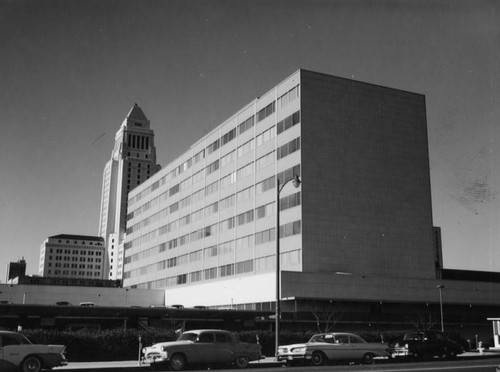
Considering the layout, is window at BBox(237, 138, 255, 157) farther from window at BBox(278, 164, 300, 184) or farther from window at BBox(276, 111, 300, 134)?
window at BBox(278, 164, 300, 184)

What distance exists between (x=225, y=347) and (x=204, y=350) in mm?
1001

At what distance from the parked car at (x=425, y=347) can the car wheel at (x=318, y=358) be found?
18.6 feet

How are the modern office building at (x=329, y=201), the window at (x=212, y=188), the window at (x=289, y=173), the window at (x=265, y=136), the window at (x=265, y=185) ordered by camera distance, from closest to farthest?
the modern office building at (x=329, y=201), the window at (x=289, y=173), the window at (x=265, y=185), the window at (x=265, y=136), the window at (x=212, y=188)

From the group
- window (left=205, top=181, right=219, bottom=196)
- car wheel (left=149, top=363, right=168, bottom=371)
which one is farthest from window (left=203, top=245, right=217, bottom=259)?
car wheel (left=149, top=363, right=168, bottom=371)

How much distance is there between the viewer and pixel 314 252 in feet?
199

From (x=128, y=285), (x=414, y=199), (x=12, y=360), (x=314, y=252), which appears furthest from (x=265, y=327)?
(x=128, y=285)

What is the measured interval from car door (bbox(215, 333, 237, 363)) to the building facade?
32.9 metres

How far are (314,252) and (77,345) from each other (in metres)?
34.2

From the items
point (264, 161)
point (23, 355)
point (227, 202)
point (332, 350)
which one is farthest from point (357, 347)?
point (227, 202)

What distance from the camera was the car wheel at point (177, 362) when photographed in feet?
77.3

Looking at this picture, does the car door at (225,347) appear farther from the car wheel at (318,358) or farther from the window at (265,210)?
the window at (265,210)

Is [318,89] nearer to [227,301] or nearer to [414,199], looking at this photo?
[414,199]

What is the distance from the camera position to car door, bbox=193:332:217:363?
24.1 m

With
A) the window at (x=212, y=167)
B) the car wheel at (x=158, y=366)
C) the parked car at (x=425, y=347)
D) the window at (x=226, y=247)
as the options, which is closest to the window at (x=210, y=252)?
the window at (x=226, y=247)
